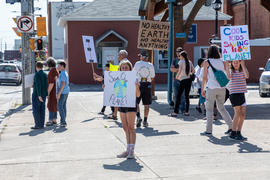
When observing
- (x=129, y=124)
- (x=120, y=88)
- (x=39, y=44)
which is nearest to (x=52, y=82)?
(x=120, y=88)

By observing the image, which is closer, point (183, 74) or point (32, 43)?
point (183, 74)

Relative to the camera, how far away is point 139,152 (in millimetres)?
8422

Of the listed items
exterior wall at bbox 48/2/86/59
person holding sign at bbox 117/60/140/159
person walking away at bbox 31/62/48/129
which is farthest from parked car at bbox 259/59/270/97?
exterior wall at bbox 48/2/86/59

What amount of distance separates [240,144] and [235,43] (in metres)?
2.21

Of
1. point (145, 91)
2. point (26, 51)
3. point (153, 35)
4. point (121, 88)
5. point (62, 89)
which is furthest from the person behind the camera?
point (26, 51)

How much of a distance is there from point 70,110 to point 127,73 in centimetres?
853

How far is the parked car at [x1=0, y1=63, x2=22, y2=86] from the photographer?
34.9 metres

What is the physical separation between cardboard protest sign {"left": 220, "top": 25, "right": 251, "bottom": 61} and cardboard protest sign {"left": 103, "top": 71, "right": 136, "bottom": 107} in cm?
259

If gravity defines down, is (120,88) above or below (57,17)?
below

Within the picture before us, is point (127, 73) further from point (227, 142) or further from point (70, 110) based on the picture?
point (70, 110)

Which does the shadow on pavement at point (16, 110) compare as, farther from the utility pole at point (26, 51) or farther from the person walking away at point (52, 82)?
the person walking away at point (52, 82)

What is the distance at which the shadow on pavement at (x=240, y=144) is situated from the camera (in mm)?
8422

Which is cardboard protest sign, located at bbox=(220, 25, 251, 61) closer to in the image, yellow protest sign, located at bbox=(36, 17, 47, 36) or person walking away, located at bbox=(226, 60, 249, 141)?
person walking away, located at bbox=(226, 60, 249, 141)

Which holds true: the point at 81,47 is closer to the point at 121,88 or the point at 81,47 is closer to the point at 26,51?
the point at 26,51
